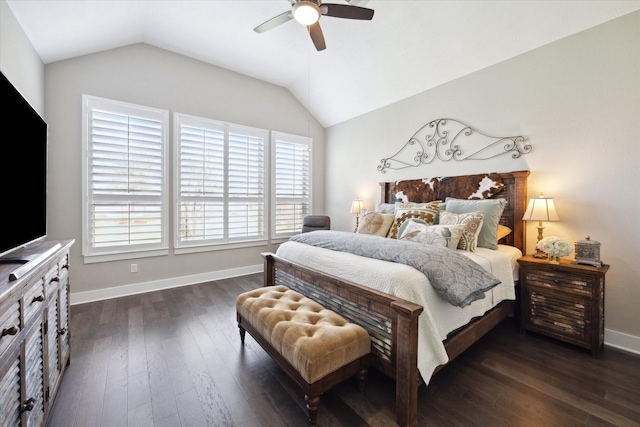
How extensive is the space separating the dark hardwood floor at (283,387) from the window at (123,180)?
1198 millimetres

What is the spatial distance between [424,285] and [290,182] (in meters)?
3.71

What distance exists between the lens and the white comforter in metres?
1.51

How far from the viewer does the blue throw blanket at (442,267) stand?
158 cm

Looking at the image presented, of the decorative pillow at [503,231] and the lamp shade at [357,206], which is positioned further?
the lamp shade at [357,206]

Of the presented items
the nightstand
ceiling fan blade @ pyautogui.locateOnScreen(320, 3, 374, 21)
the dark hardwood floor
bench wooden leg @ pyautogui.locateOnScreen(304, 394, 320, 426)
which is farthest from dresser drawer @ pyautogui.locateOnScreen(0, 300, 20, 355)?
the nightstand

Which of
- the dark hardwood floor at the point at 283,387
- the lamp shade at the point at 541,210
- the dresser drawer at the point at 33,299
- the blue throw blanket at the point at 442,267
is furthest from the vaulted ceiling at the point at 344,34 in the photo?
the dark hardwood floor at the point at 283,387

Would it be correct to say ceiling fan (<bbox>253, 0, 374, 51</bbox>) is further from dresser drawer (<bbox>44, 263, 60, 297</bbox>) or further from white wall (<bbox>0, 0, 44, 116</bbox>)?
dresser drawer (<bbox>44, 263, 60, 297</bbox>)

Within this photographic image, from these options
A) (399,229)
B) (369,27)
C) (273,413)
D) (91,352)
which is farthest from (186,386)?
(369,27)

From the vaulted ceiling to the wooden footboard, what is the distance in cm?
295

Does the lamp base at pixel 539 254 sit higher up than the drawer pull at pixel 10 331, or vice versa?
the lamp base at pixel 539 254

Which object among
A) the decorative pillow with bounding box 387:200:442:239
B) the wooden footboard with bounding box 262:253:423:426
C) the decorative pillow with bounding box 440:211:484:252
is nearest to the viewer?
the wooden footboard with bounding box 262:253:423:426

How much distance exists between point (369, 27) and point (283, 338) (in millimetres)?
3556

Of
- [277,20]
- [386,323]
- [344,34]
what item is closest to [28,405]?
[386,323]

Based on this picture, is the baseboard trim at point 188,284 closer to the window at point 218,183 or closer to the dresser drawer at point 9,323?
the window at point 218,183
